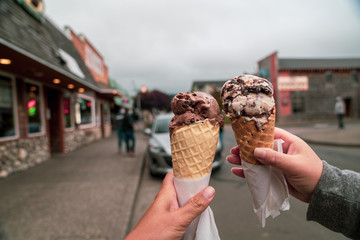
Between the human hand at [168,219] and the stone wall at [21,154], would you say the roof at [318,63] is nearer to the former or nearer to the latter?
the stone wall at [21,154]

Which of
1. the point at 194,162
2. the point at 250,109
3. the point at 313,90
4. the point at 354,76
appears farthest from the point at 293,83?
the point at 194,162

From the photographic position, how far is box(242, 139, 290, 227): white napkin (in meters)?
1.28

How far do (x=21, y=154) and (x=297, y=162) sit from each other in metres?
7.64

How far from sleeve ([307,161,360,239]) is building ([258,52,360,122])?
935 inches

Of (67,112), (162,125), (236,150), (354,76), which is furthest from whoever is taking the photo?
(354,76)

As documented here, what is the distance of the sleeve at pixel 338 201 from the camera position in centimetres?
124

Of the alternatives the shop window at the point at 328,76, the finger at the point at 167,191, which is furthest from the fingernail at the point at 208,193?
the shop window at the point at 328,76

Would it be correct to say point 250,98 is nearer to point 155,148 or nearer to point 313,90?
point 155,148

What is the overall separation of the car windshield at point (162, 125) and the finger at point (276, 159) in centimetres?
509

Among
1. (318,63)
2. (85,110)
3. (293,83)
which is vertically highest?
(318,63)

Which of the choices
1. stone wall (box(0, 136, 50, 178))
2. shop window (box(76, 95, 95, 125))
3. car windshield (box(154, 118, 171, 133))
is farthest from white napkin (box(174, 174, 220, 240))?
shop window (box(76, 95, 95, 125))

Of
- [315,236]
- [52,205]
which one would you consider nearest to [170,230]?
[315,236]

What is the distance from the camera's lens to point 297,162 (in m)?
1.22

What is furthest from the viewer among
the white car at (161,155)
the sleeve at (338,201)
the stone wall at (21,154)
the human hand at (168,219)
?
the stone wall at (21,154)
